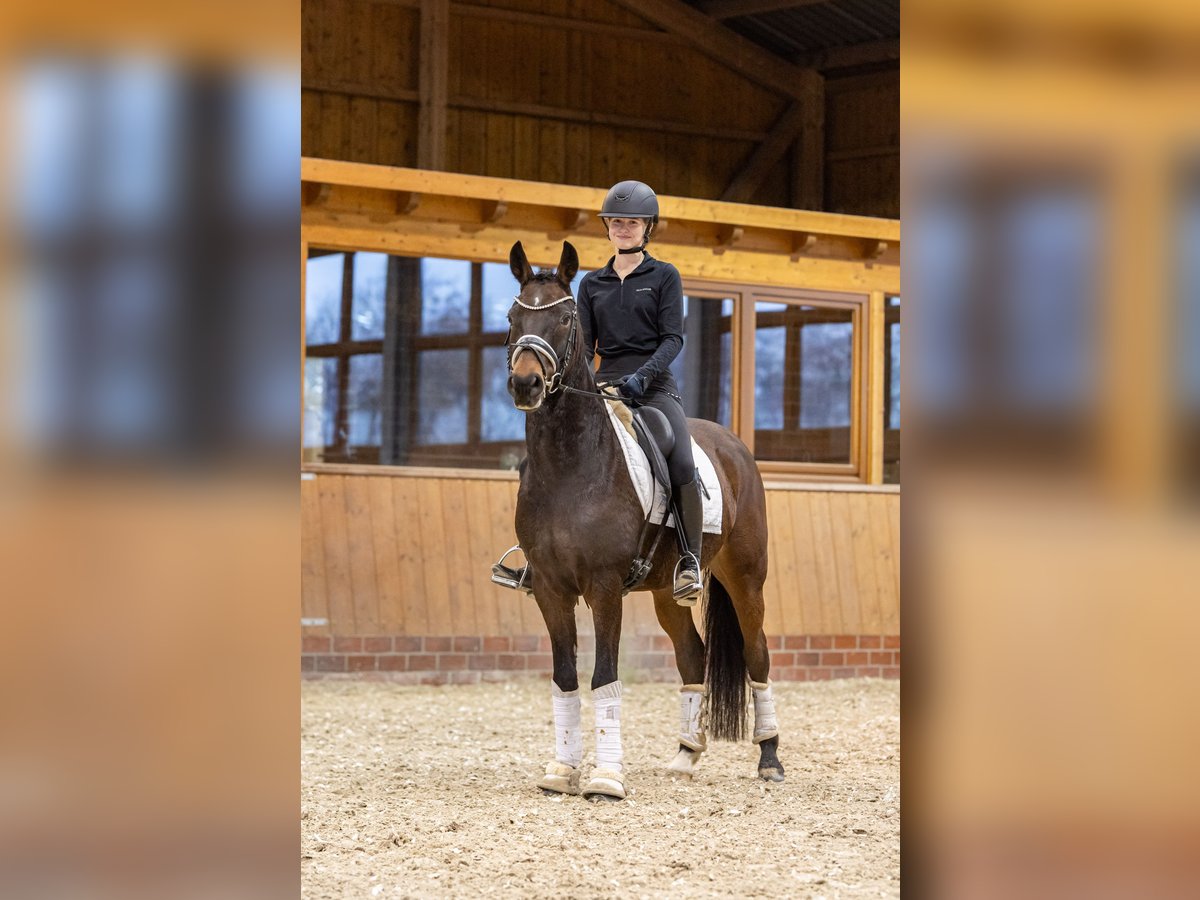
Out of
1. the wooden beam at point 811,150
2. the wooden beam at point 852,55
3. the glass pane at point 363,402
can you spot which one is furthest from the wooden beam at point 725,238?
the wooden beam at point 852,55

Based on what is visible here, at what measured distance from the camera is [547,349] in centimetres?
545

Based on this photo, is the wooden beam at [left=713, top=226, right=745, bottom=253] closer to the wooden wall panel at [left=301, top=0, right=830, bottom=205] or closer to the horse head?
the wooden wall panel at [left=301, top=0, right=830, bottom=205]

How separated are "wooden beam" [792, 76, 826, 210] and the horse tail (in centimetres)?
1156

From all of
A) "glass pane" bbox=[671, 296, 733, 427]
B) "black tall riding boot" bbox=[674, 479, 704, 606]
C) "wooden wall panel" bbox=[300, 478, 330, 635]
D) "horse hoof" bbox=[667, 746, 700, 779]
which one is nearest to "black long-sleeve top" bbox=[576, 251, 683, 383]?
"black tall riding boot" bbox=[674, 479, 704, 606]

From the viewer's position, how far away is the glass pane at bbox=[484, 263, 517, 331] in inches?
431

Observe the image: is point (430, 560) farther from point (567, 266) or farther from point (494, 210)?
point (567, 266)

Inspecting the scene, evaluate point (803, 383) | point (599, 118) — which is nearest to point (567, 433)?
point (803, 383)

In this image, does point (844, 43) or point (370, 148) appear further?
point (844, 43)
